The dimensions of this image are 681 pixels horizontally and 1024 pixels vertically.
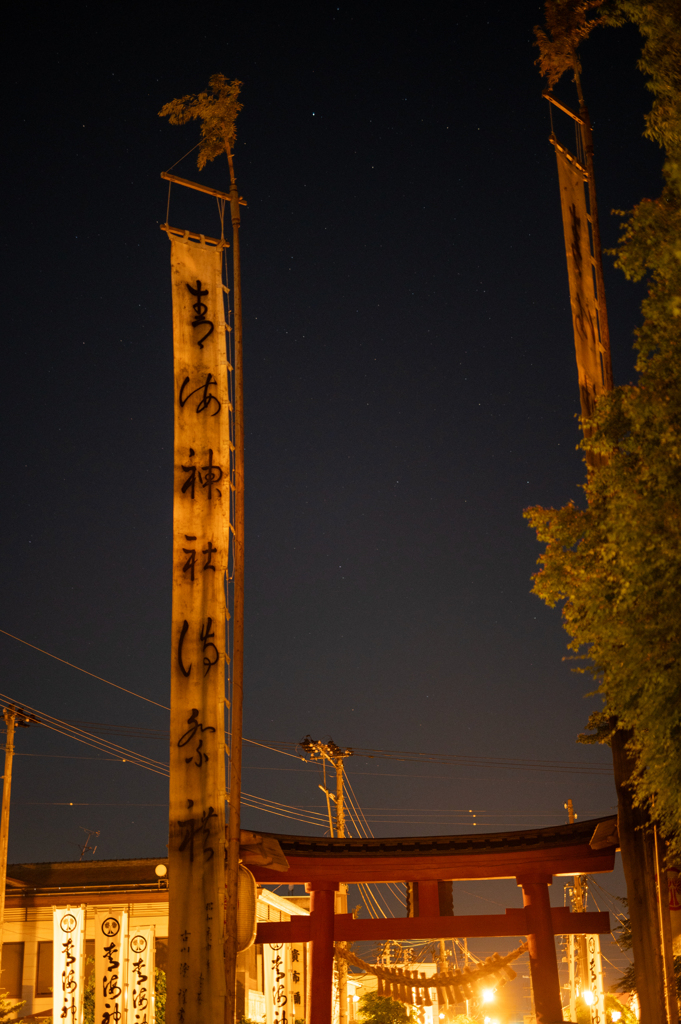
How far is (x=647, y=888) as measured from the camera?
1176 cm

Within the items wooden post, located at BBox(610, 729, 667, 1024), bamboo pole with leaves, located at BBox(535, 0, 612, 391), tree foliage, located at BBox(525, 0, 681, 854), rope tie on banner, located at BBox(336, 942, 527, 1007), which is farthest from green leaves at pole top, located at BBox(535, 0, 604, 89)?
rope tie on banner, located at BBox(336, 942, 527, 1007)

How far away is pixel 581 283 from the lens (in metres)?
13.9

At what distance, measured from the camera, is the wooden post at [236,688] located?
1010 centimetres

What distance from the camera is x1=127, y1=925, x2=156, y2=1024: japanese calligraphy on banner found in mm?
21547

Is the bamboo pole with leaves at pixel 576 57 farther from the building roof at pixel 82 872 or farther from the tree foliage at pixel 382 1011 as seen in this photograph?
the tree foliage at pixel 382 1011

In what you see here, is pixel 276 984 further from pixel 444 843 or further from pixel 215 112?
pixel 215 112

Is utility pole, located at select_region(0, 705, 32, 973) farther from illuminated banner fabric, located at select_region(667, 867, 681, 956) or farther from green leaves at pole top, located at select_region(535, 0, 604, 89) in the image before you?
green leaves at pole top, located at select_region(535, 0, 604, 89)

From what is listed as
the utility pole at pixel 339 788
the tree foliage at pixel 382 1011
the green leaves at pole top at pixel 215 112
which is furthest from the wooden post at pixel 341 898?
the green leaves at pole top at pixel 215 112

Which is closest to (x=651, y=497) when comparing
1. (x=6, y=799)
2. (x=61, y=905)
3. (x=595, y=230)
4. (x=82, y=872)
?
(x=595, y=230)

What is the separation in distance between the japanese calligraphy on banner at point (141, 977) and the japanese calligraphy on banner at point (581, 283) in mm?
18140

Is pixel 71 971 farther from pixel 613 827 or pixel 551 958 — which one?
pixel 613 827

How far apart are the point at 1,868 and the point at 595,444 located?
22093 mm

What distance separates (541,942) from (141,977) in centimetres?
1228

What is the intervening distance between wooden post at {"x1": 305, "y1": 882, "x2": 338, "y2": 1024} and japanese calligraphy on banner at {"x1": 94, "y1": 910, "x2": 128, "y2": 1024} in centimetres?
906
